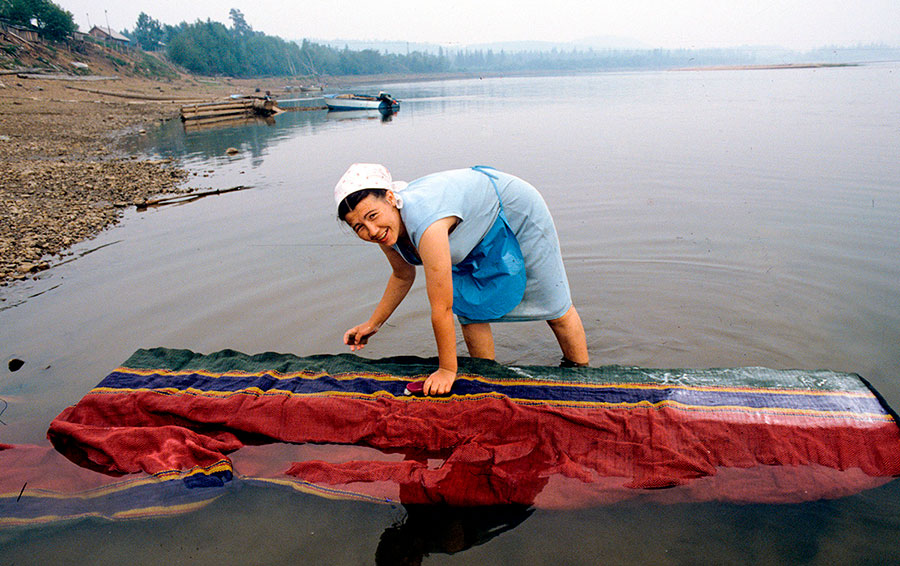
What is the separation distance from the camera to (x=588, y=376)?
2.71 metres

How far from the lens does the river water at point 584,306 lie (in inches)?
84.3

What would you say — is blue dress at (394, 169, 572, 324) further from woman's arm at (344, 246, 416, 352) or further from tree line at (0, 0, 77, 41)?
tree line at (0, 0, 77, 41)

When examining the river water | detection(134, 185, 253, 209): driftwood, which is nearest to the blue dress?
the river water

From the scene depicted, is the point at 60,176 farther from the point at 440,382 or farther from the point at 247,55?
the point at 247,55

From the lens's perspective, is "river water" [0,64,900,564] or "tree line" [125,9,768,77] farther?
"tree line" [125,9,768,77]

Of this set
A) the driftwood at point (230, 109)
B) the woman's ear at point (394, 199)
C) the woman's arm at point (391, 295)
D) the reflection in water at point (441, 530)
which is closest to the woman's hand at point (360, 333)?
the woman's arm at point (391, 295)

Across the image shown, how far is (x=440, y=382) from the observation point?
2.63m

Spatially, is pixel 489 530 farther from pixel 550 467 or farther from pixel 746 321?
pixel 746 321

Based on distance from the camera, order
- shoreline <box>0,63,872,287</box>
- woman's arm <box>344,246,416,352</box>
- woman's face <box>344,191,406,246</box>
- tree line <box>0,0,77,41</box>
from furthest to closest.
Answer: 1. tree line <box>0,0,77,41</box>
2. shoreline <box>0,63,872,287</box>
3. woman's arm <box>344,246,416,352</box>
4. woman's face <box>344,191,406,246</box>

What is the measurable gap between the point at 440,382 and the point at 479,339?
1.72 ft

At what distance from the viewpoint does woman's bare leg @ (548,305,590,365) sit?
2980mm

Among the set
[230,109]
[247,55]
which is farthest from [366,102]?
[247,55]

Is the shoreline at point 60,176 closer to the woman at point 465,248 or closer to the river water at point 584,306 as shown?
the river water at point 584,306

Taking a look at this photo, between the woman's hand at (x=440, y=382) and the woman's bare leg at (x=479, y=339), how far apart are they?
0.47 meters
